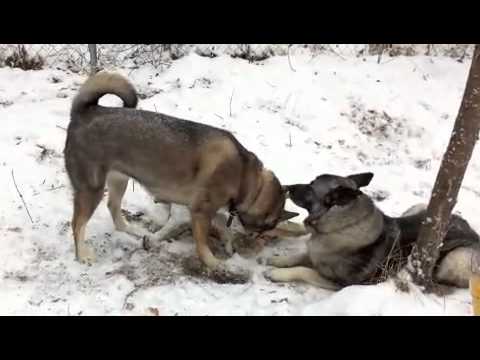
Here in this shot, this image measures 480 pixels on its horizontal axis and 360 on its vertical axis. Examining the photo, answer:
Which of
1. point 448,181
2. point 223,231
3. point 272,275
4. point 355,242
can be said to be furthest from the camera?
point 223,231

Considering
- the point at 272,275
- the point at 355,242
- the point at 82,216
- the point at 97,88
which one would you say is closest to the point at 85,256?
the point at 82,216

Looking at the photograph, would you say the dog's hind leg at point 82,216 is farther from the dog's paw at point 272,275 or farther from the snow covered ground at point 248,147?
the dog's paw at point 272,275

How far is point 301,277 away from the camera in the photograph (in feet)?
14.0

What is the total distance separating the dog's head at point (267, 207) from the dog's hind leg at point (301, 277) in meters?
0.49

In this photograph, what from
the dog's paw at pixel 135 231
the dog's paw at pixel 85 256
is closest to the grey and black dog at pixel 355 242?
the dog's paw at pixel 135 231

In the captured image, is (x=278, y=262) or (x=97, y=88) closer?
(x=97, y=88)

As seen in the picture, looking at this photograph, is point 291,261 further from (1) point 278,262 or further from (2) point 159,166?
(2) point 159,166

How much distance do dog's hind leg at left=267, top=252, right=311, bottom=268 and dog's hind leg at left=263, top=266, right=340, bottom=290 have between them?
26 cm

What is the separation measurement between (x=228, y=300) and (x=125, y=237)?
1223mm

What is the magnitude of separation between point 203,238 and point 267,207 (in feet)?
1.94

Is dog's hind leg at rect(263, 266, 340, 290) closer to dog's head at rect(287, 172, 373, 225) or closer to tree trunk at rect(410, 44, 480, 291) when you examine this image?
dog's head at rect(287, 172, 373, 225)

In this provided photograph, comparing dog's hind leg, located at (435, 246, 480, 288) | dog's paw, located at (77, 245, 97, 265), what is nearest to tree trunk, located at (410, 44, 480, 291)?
dog's hind leg, located at (435, 246, 480, 288)
